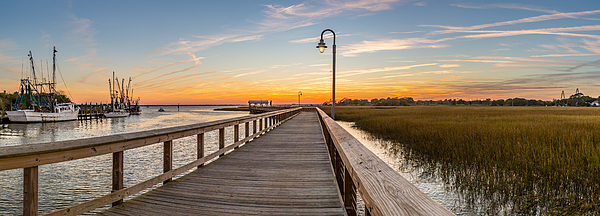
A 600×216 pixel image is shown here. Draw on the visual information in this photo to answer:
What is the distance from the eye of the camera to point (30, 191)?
2213mm

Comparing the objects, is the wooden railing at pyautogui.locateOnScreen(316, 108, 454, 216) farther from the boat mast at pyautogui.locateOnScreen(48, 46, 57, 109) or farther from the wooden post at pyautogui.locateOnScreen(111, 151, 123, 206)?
the boat mast at pyautogui.locateOnScreen(48, 46, 57, 109)

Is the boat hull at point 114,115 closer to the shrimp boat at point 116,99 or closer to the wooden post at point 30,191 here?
the shrimp boat at point 116,99

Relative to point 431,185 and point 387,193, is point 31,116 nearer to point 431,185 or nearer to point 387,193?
point 431,185

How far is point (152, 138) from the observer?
359cm

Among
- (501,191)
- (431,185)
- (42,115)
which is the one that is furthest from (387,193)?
(42,115)

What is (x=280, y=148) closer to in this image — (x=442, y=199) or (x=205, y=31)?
(x=442, y=199)

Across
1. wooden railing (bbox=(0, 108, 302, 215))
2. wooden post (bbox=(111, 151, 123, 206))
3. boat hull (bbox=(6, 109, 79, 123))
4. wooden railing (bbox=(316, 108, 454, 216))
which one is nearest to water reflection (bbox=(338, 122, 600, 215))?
wooden railing (bbox=(316, 108, 454, 216))

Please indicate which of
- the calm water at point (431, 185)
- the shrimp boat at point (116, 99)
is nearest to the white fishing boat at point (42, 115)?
the shrimp boat at point (116, 99)

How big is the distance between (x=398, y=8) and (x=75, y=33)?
80.2 feet

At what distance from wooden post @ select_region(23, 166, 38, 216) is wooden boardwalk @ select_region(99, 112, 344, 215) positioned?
755mm

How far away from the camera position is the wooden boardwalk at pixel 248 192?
3056 millimetres

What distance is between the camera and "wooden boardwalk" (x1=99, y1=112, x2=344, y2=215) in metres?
3.06

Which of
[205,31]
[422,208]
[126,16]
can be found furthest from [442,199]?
[126,16]

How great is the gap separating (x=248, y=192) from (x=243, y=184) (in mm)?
402
